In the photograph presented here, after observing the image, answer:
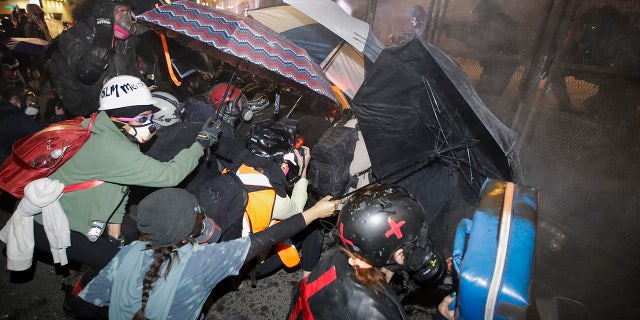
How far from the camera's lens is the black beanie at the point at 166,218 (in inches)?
84.5

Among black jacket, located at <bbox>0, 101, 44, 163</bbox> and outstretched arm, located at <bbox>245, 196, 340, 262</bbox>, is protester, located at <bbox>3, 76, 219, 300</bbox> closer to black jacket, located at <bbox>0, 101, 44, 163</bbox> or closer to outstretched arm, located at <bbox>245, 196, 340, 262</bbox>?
outstretched arm, located at <bbox>245, 196, 340, 262</bbox>

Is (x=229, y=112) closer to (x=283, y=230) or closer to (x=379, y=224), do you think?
(x=283, y=230)

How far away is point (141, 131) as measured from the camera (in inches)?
130

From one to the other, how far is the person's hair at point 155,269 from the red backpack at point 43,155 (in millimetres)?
1248

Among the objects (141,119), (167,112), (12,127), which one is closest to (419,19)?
(167,112)

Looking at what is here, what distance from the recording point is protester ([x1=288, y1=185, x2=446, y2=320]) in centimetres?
203

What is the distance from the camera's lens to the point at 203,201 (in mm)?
3018

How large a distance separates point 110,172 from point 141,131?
0.59 m

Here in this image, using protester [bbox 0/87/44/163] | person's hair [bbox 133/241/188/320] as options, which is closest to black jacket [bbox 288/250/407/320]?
person's hair [bbox 133/241/188/320]

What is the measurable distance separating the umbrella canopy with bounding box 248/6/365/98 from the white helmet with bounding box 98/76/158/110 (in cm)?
352

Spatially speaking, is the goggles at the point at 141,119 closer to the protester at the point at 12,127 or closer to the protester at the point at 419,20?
the protester at the point at 12,127

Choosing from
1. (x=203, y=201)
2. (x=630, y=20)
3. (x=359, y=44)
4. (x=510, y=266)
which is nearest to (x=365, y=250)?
(x=510, y=266)

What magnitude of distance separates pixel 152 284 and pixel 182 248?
288 millimetres

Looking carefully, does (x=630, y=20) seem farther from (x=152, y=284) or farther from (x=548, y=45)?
(x=152, y=284)
